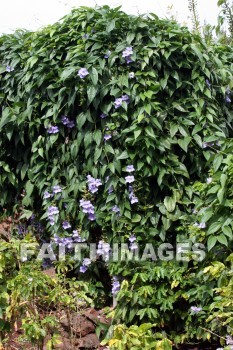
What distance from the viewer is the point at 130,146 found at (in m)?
3.34

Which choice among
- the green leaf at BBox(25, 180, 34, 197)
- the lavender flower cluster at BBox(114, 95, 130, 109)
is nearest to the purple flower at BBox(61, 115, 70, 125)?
the lavender flower cluster at BBox(114, 95, 130, 109)

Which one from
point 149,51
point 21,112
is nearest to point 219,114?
point 149,51

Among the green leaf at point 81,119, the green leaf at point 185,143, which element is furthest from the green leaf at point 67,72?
the green leaf at point 185,143

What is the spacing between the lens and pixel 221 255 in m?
3.03

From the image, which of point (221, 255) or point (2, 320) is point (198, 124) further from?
point (2, 320)

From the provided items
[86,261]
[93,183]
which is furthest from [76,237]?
[93,183]

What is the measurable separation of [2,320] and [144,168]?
116 centimetres

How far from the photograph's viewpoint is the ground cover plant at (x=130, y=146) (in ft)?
10.7

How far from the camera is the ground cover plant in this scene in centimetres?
326

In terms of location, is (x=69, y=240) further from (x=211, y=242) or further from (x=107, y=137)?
(x=211, y=242)

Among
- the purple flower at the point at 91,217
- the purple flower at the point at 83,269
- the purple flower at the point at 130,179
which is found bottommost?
the purple flower at the point at 83,269

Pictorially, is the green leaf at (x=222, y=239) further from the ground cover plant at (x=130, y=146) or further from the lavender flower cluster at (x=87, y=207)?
the lavender flower cluster at (x=87, y=207)

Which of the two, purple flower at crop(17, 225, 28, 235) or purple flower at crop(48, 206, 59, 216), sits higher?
purple flower at crop(48, 206, 59, 216)

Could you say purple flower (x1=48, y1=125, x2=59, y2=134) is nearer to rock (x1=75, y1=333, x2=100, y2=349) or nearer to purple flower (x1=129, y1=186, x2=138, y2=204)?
purple flower (x1=129, y1=186, x2=138, y2=204)
